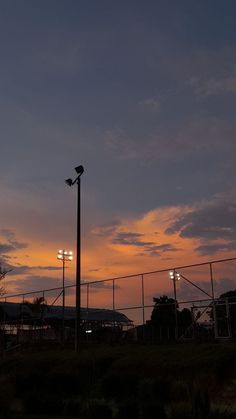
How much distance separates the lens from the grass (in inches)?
637

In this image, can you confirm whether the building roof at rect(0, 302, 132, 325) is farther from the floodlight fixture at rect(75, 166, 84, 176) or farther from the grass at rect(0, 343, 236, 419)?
the grass at rect(0, 343, 236, 419)

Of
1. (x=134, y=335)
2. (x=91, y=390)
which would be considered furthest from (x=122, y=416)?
(x=134, y=335)

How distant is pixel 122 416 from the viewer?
16.1m

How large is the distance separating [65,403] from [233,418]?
25.9 feet

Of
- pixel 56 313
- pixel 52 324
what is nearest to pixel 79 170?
pixel 52 324

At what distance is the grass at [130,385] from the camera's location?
16.2 meters

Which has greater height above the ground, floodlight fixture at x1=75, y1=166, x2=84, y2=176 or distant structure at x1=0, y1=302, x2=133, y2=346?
floodlight fixture at x1=75, y1=166, x2=84, y2=176

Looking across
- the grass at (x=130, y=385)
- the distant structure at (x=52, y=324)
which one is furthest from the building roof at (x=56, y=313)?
the grass at (x=130, y=385)

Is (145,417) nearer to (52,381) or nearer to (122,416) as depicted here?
(122,416)

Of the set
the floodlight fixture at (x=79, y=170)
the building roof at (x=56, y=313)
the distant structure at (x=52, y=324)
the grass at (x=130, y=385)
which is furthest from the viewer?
the building roof at (x=56, y=313)

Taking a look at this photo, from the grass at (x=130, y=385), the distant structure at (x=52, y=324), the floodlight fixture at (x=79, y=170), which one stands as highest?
the floodlight fixture at (x=79, y=170)

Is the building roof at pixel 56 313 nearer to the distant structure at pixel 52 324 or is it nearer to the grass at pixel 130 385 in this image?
the distant structure at pixel 52 324

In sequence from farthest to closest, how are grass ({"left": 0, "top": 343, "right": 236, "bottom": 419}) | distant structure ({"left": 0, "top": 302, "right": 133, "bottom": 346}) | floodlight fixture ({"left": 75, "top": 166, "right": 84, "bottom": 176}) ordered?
1. distant structure ({"left": 0, "top": 302, "right": 133, "bottom": 346})
2. floodlight fixture ({"left": 75, "top": 166, "right": 84, "bottom": 176})
3. grass ({"left": 0, "top": 343, "right": 236, "bottom": 419})

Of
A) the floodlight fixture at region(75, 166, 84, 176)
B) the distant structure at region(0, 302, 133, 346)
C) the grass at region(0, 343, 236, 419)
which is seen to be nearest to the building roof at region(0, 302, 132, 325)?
the distant structure at region(0, 302, 133, 346)
